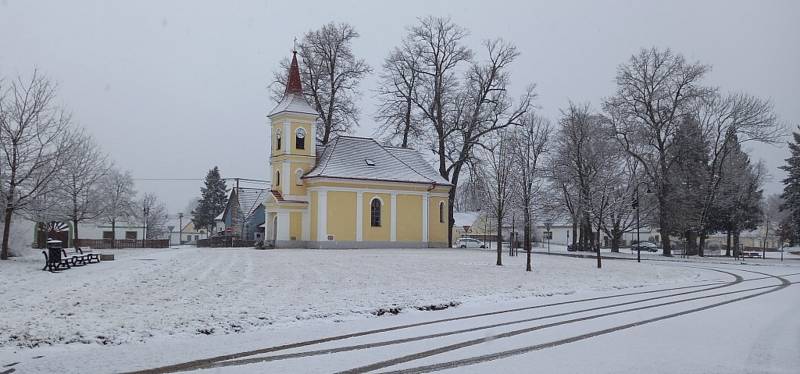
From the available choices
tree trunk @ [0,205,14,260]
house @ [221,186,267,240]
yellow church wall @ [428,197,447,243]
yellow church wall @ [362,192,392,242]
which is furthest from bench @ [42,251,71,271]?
house @ [221,186,267,240]

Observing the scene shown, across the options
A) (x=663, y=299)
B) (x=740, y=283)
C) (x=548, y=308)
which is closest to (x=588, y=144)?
(x=740, y=283)

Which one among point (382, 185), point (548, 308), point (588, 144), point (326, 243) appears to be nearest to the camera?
point (548, 308)

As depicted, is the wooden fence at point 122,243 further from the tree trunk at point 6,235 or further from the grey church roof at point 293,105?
the tree trunk at point 6,235

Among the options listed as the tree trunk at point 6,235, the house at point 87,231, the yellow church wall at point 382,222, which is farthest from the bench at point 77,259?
the house at point 87,231

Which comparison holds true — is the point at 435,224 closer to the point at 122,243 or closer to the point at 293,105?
the point at 293,105

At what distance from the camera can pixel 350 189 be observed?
4356 cm

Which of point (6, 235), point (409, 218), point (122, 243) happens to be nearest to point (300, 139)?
point (409, 218)

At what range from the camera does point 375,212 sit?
147ft

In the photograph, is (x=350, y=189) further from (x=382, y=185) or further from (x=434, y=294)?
(x=434, y=294)

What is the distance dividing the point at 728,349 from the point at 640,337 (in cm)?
155

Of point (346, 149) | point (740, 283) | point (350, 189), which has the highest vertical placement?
point (346, 149)

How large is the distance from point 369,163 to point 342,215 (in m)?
4.90

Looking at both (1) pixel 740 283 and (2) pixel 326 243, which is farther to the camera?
(2) pixel 326 243

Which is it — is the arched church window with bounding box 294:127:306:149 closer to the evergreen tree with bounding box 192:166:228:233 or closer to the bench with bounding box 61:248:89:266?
the bench with bounding box 61:248:89:266
